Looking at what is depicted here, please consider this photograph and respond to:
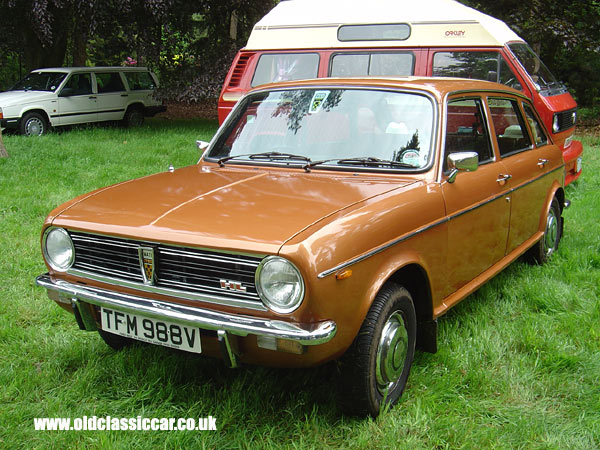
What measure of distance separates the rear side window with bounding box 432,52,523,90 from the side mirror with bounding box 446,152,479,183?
4.61m

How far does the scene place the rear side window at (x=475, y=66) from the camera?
25.2 feet

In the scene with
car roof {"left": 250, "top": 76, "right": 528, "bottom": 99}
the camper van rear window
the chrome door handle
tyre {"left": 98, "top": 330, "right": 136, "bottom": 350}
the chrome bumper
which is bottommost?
tyre {"left": 98, "top": 330, "right": 136, "bottom": 350}

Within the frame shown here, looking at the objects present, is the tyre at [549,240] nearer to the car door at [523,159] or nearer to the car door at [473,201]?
the car door at [523,159]

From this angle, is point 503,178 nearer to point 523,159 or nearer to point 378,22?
point 523,159

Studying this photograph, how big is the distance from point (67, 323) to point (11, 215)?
3.01 m

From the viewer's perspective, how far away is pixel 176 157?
35.3 feet

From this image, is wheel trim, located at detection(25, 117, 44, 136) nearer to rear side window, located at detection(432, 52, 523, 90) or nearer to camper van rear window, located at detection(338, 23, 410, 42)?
camper van rear window, located at detection(338, 23, 410, 42)

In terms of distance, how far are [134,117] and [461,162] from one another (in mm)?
13821

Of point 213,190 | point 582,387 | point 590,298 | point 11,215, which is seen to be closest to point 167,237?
point 213,190

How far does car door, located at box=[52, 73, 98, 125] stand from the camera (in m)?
14.2

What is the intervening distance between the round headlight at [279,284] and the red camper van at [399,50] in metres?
5.82

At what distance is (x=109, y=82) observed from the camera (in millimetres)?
15375

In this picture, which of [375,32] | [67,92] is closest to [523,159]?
[375,32]

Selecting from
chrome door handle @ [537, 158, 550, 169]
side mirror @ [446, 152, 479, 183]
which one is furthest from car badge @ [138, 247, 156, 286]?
chrome door handle @ [537, 158, 550, 169]
